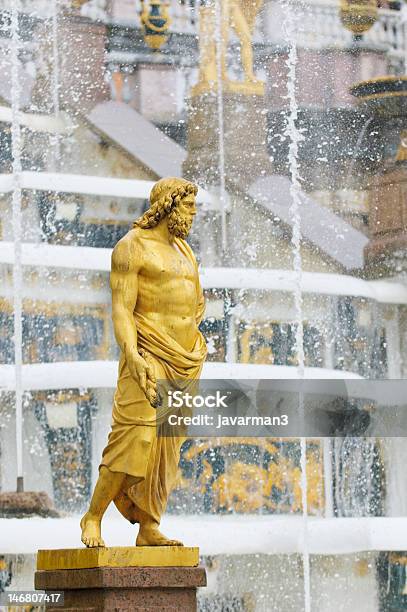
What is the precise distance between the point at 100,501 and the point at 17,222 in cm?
686

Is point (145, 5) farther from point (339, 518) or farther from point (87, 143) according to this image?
point (339, 518)

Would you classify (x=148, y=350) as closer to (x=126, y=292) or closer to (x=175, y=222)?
(x=126, y=292)

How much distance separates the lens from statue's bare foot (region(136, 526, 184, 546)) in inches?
353

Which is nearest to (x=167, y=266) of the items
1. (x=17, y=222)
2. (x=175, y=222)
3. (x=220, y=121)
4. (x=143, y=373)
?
(x=175, y=222)

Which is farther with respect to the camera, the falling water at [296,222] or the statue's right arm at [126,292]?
the falling water at [296,222]

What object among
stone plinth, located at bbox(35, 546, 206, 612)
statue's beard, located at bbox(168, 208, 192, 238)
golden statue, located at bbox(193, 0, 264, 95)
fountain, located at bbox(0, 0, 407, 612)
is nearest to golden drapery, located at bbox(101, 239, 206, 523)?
stone plinth, located at bbox(35, 546, 206, 612)

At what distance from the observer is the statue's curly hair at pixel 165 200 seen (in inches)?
361

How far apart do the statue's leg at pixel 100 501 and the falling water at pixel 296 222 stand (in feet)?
19.9

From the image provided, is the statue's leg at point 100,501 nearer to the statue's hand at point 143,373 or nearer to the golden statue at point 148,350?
the golden statue at point 148,350

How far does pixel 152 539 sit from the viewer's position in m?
9.01

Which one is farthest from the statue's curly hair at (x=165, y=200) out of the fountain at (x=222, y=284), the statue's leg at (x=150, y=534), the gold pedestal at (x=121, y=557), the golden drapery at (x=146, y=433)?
the fountain at (x=222, y=284)

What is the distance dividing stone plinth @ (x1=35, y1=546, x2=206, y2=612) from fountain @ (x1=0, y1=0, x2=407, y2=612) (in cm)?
499

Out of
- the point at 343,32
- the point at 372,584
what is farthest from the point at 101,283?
the point at 343,32

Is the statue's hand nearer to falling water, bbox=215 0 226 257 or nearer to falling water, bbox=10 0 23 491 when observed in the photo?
falling water, bbox=10 0 23 491
